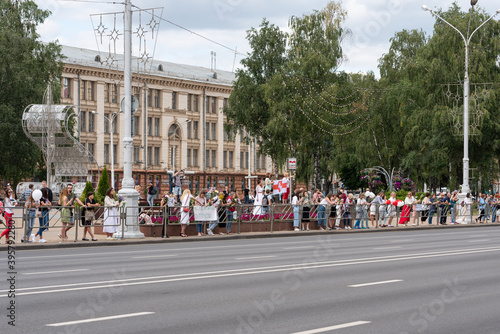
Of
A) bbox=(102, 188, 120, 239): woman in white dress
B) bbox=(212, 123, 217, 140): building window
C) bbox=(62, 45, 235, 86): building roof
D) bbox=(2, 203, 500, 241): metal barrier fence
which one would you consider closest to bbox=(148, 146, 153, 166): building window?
bbox=(62, 45, 235, 86): building roof

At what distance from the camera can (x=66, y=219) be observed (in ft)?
80.7

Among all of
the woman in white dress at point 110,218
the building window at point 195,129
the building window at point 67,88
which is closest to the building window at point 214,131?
the building window at point 195,129

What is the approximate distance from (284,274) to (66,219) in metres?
12.2

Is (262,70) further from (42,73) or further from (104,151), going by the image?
(104,151)

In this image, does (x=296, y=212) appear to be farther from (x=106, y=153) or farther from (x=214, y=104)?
(x=214, y=104)

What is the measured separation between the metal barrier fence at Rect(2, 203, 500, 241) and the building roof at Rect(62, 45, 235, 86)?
1881 inches

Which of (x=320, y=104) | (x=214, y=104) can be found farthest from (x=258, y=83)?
(x=214, y=104)

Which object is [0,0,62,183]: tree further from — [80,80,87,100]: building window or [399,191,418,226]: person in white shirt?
[399,191,418,226]: person in white shirt

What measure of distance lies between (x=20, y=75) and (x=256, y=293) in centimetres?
5037

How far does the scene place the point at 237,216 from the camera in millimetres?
30109

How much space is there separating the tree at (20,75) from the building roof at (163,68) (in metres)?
21.0

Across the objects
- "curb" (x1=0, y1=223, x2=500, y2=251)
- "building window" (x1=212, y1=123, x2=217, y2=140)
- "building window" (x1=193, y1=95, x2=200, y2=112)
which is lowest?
"curb" (x1=0, y1=223, x2=500, y2=251)

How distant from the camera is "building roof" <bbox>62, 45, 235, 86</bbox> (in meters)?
87.9

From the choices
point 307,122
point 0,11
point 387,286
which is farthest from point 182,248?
point 0,11
